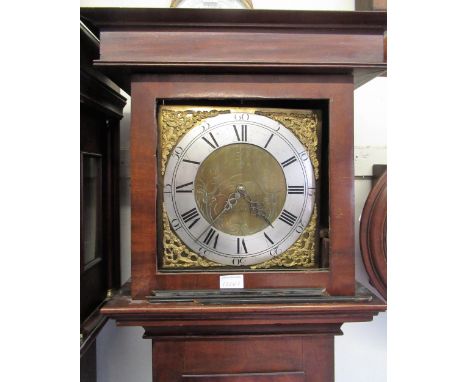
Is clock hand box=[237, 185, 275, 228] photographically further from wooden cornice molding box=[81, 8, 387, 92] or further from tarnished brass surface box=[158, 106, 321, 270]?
wooden cornice molding box=[81, 8, 387, 92]

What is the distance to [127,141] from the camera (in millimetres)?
1238

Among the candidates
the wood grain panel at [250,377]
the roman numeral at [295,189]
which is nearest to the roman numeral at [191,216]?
the roman numeral at [295,189]

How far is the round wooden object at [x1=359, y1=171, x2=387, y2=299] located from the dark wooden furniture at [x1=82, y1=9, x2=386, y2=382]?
294mm

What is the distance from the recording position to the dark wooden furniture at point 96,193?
2.99 ft

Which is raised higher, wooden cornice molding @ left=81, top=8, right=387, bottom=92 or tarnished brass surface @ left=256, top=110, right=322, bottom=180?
wooden cornice molding @ left=81, top=8, right=387, bottom=92

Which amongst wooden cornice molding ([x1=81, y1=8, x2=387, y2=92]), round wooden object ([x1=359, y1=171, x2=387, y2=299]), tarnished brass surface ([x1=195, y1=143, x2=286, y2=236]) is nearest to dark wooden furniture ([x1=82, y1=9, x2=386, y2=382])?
wooden cornice molding ([x1=81, y1=8, x2=387, y2=92])

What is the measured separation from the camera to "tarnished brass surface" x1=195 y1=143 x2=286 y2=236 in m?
0.85

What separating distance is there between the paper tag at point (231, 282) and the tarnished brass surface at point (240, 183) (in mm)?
95

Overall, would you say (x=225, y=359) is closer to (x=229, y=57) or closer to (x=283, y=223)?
(x=283, y=223)

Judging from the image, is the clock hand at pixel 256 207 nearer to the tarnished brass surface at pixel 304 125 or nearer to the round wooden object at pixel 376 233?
the tarnished brass surface at pixel 304 125

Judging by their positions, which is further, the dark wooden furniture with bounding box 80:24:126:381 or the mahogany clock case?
the dark wooden furniture with bounding box 80:24:126:381

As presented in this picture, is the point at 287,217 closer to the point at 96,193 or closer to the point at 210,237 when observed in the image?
the point at 210,237

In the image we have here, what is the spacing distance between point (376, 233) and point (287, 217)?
40 cm

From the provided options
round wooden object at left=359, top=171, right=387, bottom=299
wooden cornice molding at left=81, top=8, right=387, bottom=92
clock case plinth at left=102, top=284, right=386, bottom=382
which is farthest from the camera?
round wooden object at left=359, top=171, right=387, bottom=299
